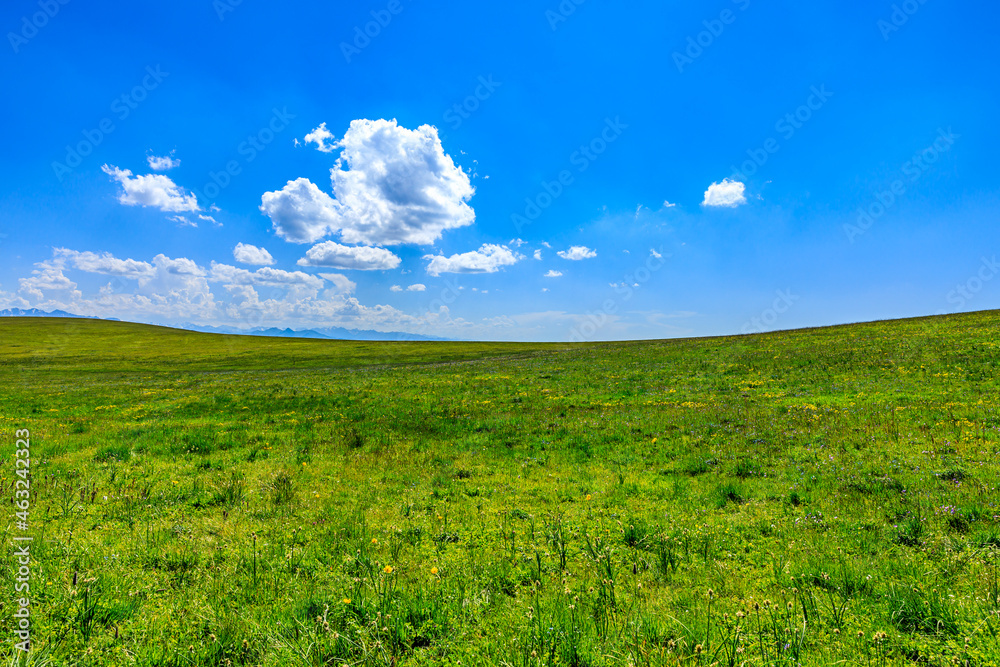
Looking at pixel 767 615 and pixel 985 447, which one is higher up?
pixel 985 447

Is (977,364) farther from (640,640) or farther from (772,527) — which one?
(640,640)

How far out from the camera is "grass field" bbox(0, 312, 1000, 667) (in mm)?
4523

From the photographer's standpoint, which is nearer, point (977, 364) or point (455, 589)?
point (455, 589)

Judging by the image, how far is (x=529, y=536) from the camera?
7535mm

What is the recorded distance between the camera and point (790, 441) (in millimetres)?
12758

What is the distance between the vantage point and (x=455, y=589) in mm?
5758

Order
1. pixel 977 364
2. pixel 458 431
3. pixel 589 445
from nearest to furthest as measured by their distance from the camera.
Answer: pixel 589 445
pixel 458 431
pixel 977 364

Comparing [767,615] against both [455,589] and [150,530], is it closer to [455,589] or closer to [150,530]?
[455,589]

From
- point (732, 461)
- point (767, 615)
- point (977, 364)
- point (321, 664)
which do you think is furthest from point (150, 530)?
point (977, 364)

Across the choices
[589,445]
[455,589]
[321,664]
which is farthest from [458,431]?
[321,664]

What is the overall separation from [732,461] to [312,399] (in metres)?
21.6

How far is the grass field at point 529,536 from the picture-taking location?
4523mm

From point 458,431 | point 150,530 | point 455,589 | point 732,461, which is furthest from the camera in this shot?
point 458,431

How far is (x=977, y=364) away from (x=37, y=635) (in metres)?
34.6
